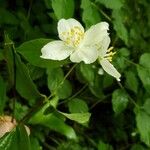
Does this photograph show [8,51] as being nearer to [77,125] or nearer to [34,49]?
[34,49]

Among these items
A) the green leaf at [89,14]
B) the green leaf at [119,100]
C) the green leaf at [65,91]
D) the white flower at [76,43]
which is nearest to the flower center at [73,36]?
the white flower at [76,43]

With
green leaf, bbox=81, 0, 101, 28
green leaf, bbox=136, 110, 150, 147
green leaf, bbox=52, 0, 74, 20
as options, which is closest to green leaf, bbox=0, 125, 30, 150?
green leaf, bbox=52, 0, 74, 20

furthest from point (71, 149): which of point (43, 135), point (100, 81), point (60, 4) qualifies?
point (60, 4)

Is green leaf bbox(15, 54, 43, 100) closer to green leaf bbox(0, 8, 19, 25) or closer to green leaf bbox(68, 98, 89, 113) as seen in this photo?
green leaf bbox(68, 98, 89, 113)

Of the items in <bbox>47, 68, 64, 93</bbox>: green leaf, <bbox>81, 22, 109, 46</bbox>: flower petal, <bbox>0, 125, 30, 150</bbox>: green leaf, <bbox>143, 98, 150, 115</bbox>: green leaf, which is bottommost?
<bbox>143, 98, 150, 115</bbox>: green leaf

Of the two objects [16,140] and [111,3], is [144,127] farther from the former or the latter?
[16,140]

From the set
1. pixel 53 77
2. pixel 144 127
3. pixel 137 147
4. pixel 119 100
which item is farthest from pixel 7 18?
pixel 137 147

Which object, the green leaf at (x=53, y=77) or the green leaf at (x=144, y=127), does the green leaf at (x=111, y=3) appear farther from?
the green leaf at (x=144, y=127)
